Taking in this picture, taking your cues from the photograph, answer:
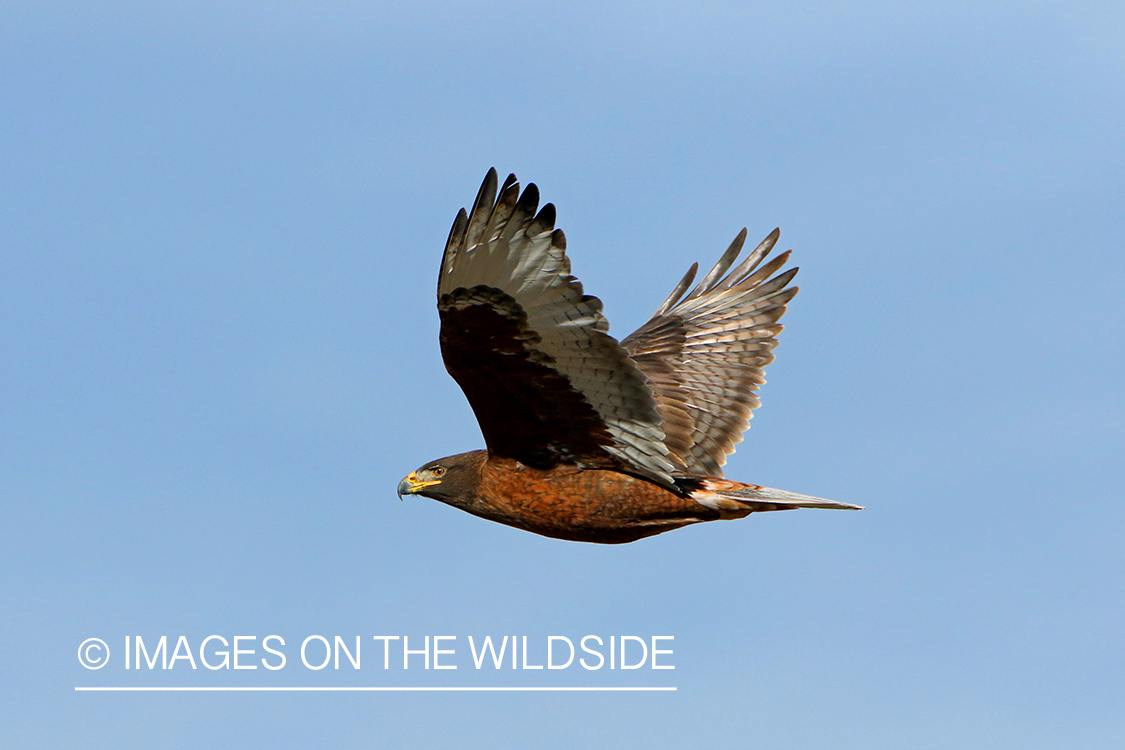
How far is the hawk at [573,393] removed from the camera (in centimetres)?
808

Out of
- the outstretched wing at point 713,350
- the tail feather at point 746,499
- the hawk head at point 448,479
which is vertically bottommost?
the tail feather at point 746,499

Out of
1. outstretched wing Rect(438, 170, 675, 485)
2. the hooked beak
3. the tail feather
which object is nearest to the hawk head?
the hooked beak

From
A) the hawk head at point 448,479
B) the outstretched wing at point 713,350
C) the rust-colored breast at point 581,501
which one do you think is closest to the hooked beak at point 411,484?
the hawk head at point 448,479

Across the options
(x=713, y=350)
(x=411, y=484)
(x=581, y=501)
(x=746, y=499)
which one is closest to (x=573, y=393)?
(x=581, y=501)

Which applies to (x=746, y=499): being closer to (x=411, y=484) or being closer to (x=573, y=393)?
(x=573, y=393)

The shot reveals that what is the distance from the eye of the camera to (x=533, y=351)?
28.0 ft

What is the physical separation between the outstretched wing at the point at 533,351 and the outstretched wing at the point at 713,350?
4.61 ft

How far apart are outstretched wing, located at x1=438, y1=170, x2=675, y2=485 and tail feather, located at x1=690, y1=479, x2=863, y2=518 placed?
0.41 m

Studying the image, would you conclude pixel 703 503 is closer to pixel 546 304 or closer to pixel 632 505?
pixel 632 505

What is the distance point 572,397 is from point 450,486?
61.5 inches

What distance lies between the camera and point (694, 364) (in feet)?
38.7

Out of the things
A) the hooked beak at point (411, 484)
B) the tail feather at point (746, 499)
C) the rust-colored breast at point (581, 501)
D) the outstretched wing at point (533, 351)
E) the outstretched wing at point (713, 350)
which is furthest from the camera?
the outstretched wing at point (713, 350)

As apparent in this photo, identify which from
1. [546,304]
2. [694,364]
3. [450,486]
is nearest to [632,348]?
[694,364]

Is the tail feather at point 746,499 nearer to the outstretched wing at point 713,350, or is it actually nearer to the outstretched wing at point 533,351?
the outstretched wing at point 533,351
